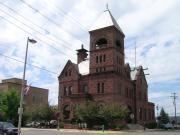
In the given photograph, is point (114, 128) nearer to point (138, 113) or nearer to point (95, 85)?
point (95, 85)

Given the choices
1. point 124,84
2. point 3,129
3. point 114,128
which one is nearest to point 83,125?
point 114,128

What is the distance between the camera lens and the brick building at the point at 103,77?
73.4 m

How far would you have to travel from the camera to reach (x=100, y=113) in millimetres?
63875

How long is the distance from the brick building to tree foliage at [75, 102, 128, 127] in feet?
20.5

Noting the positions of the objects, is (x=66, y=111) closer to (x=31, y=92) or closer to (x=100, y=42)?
(x=100, y=42)

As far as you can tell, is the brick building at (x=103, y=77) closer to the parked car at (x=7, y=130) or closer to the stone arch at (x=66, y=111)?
the stone arch at (x=66, y=111)

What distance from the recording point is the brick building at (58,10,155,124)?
241 feet

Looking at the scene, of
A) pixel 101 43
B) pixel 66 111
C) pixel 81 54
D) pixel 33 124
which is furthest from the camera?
pixel 81 54

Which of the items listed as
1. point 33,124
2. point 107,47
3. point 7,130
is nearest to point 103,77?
point 107,47

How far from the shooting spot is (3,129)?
36031 mm

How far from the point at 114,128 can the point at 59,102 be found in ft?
69.4

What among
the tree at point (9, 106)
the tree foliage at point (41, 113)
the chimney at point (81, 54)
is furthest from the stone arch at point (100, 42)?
the tree at point (9, 106)

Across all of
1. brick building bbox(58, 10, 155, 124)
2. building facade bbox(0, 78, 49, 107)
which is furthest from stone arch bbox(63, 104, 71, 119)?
building facade bbox(0, 78, 49, 107)

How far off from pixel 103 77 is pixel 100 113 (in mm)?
12161
